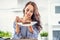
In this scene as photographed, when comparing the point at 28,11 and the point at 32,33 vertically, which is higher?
the point at 28,11

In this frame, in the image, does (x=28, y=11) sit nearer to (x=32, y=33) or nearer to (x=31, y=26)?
(x=31, y=26)

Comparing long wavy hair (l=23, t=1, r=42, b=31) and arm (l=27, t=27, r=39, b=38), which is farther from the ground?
long wavy hair (l=23, t=1, r=42, b=31)

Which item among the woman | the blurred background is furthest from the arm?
the blurred background

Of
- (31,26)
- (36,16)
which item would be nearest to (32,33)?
(31,26)

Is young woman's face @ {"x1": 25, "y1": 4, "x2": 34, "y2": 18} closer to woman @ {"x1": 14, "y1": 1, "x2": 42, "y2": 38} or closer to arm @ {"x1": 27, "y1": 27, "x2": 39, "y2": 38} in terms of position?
woman @ {"x1": 14, "y1": 1, "x2": 42, "y2": 38}

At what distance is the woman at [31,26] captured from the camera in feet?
7.96

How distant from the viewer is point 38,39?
2.39 metres

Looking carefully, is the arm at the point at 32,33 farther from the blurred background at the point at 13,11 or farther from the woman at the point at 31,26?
the blurred background at the point at 13,11

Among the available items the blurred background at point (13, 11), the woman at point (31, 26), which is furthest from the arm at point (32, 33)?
the blurred background at point (13, 11)

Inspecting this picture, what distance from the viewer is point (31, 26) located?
2.43m

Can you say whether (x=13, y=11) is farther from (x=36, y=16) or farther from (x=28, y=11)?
(x=36, y=16)

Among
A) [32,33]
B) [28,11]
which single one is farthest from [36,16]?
[32,33]

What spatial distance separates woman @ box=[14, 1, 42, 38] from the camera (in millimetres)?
2426

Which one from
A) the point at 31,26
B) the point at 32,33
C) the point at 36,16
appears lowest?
the point at 32,33
